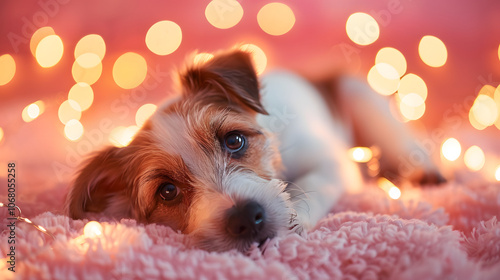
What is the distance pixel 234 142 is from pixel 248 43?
1.63 meters

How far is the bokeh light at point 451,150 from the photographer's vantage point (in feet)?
9.65

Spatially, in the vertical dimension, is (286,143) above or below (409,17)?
below

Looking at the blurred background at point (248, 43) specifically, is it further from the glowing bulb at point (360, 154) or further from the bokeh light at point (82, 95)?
the glowing bulb at point (360, 154)

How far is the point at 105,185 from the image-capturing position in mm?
1848

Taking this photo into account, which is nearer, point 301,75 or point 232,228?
point 232,228

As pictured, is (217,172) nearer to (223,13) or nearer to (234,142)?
(234,142)

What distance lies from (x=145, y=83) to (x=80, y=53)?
0.66m

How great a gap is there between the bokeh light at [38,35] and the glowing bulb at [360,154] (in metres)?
2.60

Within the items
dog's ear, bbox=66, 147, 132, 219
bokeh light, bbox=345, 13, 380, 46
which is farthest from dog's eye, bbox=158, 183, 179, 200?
bokeh light, bbox=345, 13, 380, 46

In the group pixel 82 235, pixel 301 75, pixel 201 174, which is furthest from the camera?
pixel 301 75

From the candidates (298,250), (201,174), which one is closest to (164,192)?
(201,174)

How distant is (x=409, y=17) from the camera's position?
3.54 meters

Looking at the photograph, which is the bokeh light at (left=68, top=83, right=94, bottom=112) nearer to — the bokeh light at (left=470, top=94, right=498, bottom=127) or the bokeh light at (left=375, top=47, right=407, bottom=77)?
the bokeh light at (left=375, top=47, right=407, bottom=77)

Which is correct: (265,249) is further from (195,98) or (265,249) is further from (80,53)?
(80,53)
